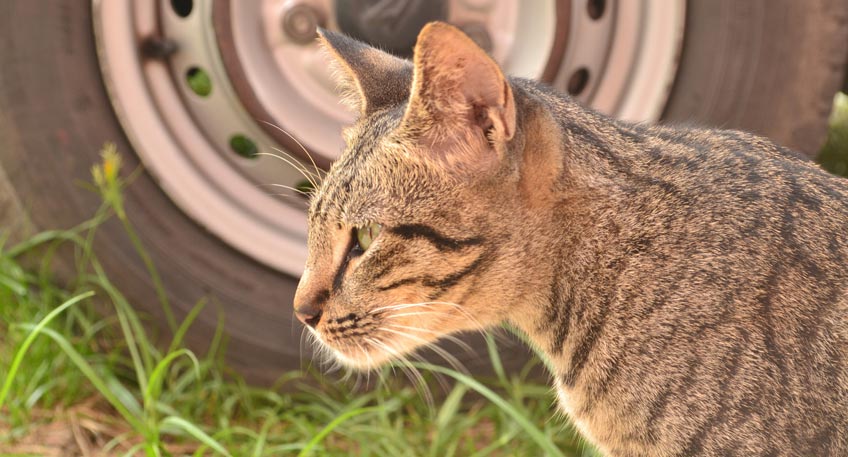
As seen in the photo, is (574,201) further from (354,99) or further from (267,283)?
(267,283)

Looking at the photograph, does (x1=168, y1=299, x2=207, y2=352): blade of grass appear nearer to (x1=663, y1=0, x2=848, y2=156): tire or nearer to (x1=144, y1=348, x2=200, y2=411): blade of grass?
(x1=144, y1=348, x2=200, y2=411): blade of grass

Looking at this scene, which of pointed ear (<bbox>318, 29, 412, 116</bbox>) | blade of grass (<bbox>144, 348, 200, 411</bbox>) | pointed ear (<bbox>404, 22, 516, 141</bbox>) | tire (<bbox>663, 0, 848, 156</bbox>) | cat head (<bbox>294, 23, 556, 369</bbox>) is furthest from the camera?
tire (<bbox>663, 0, 848, 156</bbox>)

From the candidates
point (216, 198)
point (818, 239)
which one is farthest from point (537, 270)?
point (216, 198)

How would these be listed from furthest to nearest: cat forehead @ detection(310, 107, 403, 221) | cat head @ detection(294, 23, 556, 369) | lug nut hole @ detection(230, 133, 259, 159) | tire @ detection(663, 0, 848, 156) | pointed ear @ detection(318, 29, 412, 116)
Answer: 1. lug nut hole @ detection(230, 133, 259, 159)
2. tire @ detection(663, 0, 848, 156)
3. pointed ear @ detection(318, 29, 412, 116)
4. cat forehead @ detection(310, 107, 403, 221)
5. cat head @ detection(294, 23, 556, 369)

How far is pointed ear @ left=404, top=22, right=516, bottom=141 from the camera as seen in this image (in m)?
1.58

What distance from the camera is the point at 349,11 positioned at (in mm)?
2539

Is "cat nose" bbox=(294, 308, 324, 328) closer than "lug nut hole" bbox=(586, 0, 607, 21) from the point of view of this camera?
Yes

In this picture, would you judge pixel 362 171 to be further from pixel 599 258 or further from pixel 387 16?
pixel 387 16

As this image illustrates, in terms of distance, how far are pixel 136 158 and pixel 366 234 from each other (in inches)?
41.8

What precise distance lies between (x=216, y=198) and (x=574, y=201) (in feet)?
4.01

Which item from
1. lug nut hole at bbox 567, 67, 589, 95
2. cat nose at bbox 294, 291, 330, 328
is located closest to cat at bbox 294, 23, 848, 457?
cat nose at bbox 294, 291, 330, 328

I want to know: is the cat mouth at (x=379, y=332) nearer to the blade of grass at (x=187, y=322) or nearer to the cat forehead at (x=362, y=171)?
the cat forehead at (x=362, y=171)

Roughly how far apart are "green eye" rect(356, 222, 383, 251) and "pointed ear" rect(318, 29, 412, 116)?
0.34 meters

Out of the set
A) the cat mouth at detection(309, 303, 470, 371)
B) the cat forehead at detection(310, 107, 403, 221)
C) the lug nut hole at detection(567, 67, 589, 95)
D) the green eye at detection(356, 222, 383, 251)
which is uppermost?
the lug nut hole at detection(567, 67, 589, 95)
